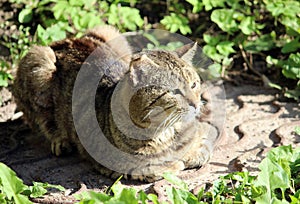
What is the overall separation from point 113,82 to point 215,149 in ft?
3.62

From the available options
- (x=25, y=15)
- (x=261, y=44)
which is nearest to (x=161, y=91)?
(x=261, y=44)

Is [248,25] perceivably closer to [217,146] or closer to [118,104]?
[217,146]

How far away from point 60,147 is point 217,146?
1.37 meters

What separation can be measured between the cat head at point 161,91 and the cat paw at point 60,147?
1004 mm

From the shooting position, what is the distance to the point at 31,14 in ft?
21.6

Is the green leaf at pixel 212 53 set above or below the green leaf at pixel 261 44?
above

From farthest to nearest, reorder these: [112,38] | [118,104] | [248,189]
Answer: [112,38], [118,104], [248,189]

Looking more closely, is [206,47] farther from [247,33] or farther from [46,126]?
[46,126]

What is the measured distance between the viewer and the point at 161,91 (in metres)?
4.22

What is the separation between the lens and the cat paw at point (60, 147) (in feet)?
17.0

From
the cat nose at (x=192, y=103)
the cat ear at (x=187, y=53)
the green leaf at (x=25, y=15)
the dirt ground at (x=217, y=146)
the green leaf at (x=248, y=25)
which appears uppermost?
the cat ear at (x=187, y=53)

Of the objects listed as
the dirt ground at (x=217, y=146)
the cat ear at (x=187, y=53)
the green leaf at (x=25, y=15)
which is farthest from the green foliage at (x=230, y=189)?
the green leaf at (x=25, y=15)

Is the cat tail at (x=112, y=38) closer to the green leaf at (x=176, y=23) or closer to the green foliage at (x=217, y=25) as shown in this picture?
the green foliage at (x=217, y=25)

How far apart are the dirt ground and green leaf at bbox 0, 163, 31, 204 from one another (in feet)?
2.15
